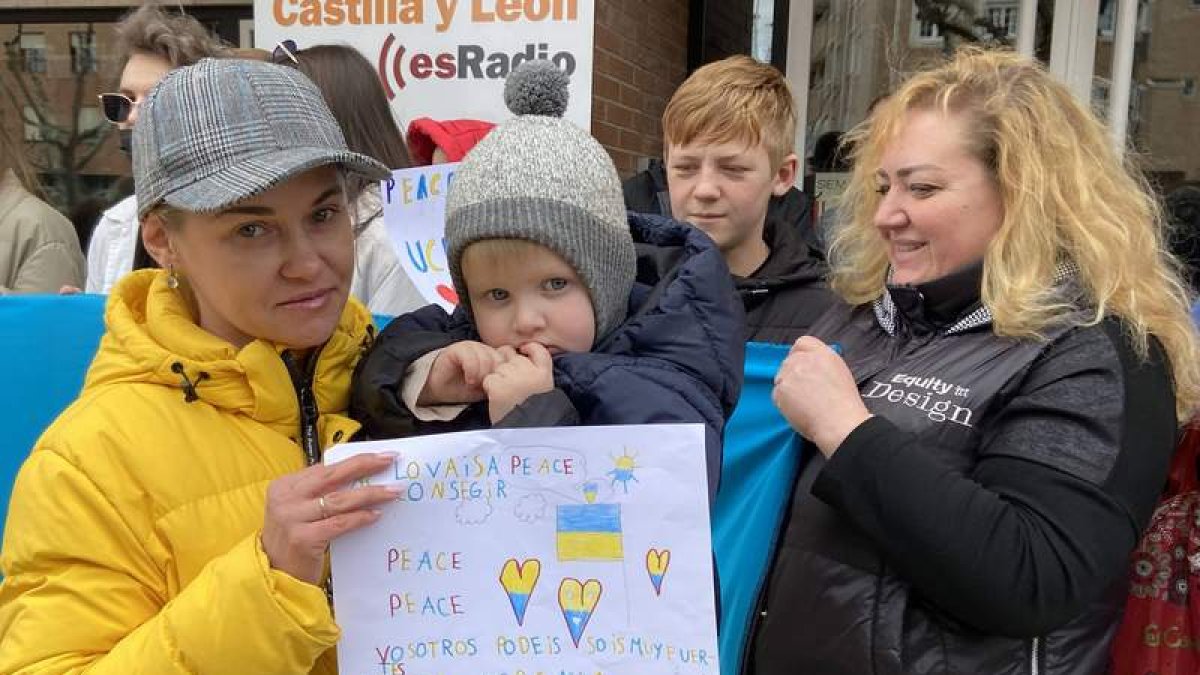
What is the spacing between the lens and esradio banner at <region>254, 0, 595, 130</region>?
3.78m

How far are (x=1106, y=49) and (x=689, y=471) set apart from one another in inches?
202

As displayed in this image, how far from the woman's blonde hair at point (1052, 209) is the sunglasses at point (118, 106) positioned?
7.52 ft

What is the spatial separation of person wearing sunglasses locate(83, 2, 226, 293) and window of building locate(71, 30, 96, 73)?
422 centimetres

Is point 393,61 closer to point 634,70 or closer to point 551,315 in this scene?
point 634,70

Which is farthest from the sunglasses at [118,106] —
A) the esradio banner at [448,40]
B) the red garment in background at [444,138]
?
the esradio banner at [448,40]

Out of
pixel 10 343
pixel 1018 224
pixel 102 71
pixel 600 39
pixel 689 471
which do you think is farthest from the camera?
pixel 102 71

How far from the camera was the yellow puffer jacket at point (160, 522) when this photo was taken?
1.09 metres

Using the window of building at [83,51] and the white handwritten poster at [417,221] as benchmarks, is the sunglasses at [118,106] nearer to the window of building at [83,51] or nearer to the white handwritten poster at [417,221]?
the white handwritten poster at [417,221]

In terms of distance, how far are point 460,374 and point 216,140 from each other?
1.42 ft

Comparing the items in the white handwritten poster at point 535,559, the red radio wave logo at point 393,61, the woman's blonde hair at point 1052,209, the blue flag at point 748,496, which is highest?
the red radio wave logo at point 393,61

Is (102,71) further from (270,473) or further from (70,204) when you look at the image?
(270,473)

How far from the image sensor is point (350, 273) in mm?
1385

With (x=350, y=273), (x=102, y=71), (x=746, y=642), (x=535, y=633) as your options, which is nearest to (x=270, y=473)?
(x=350, y=273)

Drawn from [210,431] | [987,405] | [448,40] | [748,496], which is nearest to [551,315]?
[210,431]
